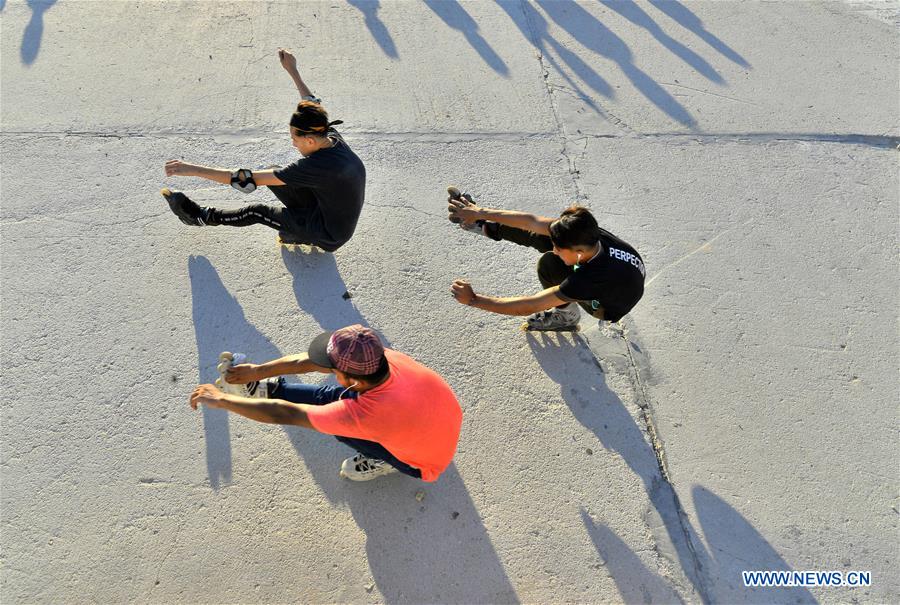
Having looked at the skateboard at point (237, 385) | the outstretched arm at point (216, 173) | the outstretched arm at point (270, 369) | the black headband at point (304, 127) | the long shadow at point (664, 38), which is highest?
the long shadow at point (664, 38)

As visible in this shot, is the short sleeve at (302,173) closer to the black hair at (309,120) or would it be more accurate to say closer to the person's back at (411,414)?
the black hair at (309,120)

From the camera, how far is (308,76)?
4.82 meters

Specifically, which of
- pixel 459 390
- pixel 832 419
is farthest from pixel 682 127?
pixel 459 390

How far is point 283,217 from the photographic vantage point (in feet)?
11.2

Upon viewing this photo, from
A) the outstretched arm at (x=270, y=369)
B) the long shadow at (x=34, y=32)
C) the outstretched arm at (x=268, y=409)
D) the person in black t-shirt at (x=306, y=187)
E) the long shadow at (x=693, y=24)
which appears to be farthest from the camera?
the long shadow at (x=693, y=24)

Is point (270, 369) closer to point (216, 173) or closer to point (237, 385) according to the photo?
point (237, 385)

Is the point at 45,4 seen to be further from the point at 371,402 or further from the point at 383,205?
the point at 371,402

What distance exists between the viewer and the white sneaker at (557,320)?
3.30 meters

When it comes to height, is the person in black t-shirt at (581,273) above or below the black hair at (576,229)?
below

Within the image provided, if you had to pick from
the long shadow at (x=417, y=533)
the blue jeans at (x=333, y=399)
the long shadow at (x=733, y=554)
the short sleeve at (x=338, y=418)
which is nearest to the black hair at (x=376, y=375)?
the short sleeve at (x=338, y=418)

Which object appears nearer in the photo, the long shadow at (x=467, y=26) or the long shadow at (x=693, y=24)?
the long shadow at (x=467, y=26)

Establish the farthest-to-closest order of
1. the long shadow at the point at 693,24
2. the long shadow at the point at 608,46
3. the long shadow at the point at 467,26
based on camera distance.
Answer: the long shadow at the point at 693,24
the long shadow at the point at 467,26
the long shadow at the point at 608,46

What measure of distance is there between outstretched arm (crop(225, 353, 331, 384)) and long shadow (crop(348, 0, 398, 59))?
350 centimetres

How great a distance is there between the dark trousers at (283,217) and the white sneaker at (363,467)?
1350mm
